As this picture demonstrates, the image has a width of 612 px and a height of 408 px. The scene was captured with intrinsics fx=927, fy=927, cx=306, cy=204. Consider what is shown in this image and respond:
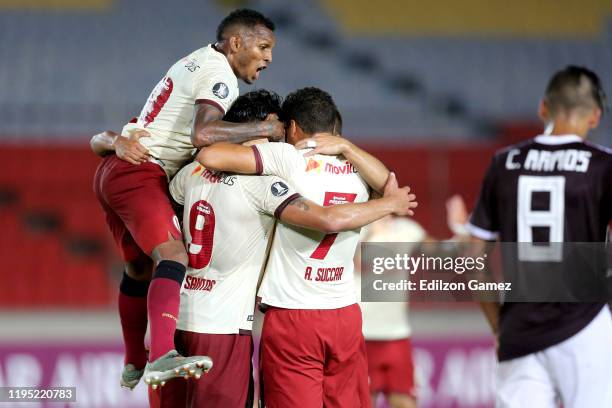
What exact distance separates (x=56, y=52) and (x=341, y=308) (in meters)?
12.3

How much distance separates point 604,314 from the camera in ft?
15.5

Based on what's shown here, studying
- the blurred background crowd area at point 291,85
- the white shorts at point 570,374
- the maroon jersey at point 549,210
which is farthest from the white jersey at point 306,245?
the blurred background crowd area at point 291,85

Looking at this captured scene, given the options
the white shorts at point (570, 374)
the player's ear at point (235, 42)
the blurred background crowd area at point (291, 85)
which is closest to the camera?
the white shorts at point (570, 374)

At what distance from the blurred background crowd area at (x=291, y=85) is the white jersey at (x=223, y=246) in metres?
6.17

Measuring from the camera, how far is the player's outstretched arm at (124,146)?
506 centimetres

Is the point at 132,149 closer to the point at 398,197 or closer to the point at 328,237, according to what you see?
the point at 328,237

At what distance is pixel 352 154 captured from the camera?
4.70 m

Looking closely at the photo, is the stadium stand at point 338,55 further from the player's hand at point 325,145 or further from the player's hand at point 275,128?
A: the player's hand at point 325,145

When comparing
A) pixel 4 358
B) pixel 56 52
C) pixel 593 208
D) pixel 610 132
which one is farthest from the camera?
pixel 56 52

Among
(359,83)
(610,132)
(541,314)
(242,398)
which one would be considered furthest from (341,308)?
(359,83)

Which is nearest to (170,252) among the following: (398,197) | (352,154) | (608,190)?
(352,154)

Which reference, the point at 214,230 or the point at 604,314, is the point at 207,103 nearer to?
the point at 214,230

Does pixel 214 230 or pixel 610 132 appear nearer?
pixel 214 230

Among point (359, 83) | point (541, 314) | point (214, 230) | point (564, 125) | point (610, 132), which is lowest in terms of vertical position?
point (541, 314)
